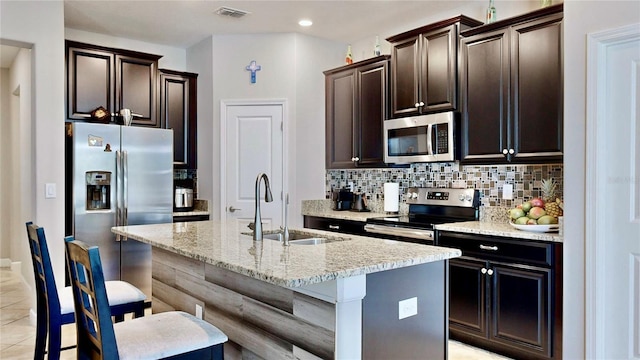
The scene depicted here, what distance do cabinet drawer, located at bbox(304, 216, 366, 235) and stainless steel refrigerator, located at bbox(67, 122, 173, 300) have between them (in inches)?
56.2

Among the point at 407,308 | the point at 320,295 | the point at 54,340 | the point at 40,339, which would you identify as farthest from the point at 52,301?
the point at 407,308

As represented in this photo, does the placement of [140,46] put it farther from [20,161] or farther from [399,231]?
[399,231]

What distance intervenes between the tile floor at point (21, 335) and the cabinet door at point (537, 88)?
1442 mm

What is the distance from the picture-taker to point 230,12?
4.26 metres

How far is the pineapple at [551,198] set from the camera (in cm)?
313

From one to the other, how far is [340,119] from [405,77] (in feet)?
3.25

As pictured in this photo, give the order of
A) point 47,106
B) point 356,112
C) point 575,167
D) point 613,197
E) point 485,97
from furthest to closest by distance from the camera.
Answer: point 356,112 < point 47,106 < point 485,97 < point 575,167 < point 613,197

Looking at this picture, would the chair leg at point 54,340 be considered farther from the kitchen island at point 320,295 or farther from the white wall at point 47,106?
the white wall at point 47,106

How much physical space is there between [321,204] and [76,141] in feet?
8.16

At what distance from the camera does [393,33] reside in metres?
4.78

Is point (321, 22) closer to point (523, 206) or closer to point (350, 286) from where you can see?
point (523, 206)

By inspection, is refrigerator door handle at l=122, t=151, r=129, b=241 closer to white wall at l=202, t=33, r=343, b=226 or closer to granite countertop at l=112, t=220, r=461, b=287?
white wall at l=202, t=33, r=343, b=226

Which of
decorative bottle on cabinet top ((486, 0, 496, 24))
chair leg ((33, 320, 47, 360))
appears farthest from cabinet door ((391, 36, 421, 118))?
chair leg ((33, 320, 47, 360))

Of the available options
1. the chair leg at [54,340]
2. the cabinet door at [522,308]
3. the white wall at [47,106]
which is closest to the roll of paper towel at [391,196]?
the cabinet door at [522,308]
